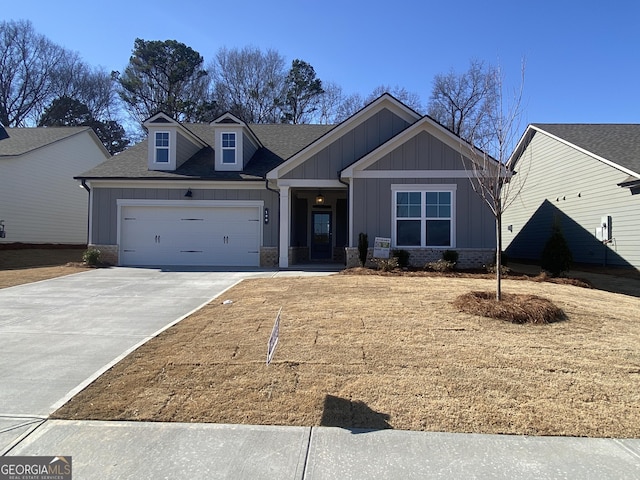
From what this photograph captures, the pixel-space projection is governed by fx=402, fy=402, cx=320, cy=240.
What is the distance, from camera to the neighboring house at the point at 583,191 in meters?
14.4

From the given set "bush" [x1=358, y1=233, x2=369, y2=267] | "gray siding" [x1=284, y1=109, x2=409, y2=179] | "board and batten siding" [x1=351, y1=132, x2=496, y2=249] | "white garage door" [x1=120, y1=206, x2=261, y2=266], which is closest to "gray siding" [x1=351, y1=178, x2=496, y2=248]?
"board and batten siding" [x1=351, y1=132, x2=496, y2=249]

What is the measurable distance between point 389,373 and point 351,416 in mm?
924

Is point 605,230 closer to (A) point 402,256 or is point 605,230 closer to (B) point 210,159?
(A) point 402,256

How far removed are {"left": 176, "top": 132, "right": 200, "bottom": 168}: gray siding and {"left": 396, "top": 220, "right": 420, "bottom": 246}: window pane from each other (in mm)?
9141

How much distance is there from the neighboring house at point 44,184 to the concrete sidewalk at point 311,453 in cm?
2087

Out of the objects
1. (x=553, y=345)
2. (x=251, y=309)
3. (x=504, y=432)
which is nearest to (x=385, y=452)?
(x=504, y=432)

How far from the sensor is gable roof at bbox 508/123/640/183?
1461 centimetres

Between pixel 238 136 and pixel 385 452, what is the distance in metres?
14.4

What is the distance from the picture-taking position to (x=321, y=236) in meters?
18.1

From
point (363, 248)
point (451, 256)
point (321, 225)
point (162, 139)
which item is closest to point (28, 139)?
point (162, 139)

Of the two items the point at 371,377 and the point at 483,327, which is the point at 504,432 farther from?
the point at 483,327

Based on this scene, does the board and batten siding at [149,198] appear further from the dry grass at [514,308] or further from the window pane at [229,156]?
the dry grass at [514,308]

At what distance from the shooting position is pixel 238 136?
51.5 feet

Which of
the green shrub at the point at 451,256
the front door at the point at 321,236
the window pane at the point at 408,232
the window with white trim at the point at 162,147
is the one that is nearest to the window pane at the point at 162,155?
the window with white trim at the point at 162,147
